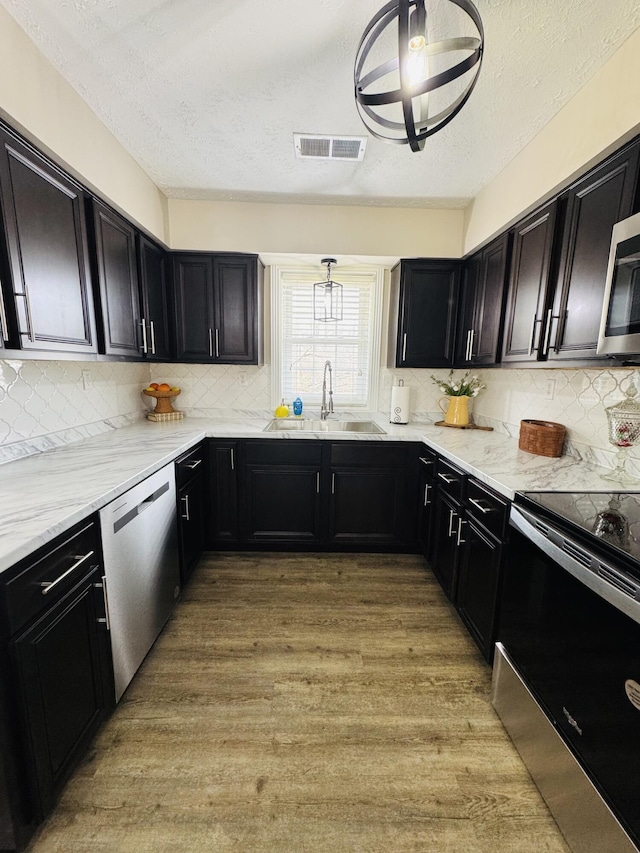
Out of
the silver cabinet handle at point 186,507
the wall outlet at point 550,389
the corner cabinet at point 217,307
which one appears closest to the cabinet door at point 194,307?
the corner cabinet at point 217,307

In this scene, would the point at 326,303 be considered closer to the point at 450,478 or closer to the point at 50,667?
the point at 450,478

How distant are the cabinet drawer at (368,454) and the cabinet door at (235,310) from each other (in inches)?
39.6

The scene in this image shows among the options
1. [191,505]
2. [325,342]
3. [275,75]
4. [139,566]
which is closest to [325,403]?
[325,342]

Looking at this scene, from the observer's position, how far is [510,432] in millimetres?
2539

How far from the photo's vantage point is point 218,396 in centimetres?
312

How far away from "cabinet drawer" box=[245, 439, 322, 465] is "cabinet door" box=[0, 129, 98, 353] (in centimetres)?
117

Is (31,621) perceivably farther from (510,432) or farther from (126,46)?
(510,432)

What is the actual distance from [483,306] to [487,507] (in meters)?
1.52

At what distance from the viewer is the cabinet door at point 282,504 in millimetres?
2596

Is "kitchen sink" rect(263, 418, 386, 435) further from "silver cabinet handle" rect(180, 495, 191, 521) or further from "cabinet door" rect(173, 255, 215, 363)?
"silver cabinet handle" rect(180, 495, 191, 521)

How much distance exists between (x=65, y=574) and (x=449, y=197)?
3.12 m

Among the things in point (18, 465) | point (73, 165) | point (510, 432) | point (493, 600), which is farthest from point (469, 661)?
point (73, 165)

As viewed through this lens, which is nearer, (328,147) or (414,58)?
(414,58)

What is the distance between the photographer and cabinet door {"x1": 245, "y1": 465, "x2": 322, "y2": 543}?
2.60m
